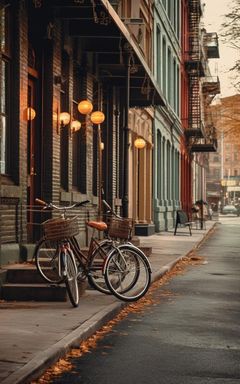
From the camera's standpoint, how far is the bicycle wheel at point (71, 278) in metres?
→ 10.2

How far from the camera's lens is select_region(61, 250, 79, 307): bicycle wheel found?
33.5 feet

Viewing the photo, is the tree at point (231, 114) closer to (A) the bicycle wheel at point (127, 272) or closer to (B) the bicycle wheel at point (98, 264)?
(B) the bicycle wheel at point (98, 264)

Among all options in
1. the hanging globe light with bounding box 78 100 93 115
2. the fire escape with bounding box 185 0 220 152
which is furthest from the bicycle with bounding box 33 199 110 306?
the fire escape with bounding box 185 0 220 152

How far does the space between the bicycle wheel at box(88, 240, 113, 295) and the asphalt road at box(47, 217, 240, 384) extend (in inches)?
30.4

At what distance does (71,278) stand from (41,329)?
192 centimetres

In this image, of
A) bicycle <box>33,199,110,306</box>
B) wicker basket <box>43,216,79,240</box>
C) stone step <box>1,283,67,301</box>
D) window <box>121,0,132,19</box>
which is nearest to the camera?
bicycle <box>33,199,110,306</box>

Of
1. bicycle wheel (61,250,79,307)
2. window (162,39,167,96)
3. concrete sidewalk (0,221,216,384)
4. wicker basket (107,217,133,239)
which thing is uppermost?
window (162,39,167,96)

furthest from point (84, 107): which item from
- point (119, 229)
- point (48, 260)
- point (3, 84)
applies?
point (48, 260)

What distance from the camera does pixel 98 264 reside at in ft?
36.9

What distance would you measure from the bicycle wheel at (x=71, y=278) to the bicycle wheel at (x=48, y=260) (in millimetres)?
173

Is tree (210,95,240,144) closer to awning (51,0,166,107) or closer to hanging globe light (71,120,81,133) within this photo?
awning (51,0,166,107)

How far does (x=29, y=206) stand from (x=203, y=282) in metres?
3.26

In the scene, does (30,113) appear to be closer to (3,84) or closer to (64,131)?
(3,84)

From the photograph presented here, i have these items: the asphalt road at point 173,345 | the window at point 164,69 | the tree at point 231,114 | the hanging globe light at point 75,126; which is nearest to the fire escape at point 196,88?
the window at point 164,69
